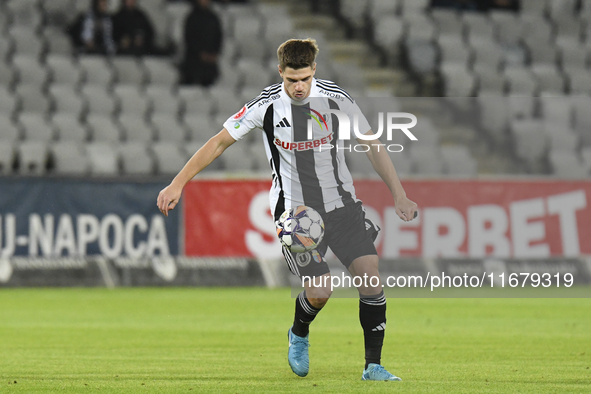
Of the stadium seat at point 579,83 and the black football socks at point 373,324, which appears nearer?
the black football socks at point 373,324

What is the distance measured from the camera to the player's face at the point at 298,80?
497 centimetres

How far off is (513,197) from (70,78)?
6978 millimetres

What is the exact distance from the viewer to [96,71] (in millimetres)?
14844

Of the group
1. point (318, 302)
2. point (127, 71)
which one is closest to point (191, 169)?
point (318, 302)

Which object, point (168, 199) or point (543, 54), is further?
point (543, 54)

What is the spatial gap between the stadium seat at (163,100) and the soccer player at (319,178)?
375 inches

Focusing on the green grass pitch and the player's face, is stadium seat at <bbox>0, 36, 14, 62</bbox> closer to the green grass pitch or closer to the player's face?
the green grass pitch

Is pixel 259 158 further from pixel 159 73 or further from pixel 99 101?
pixel 99 101

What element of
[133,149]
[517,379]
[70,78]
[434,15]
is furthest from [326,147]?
[434,15]

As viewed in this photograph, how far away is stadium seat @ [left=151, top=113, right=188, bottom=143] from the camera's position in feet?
46.6

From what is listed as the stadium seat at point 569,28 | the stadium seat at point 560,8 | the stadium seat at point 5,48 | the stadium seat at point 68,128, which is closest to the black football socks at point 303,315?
the stadium seat at point 68,128

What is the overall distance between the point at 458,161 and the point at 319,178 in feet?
30.5

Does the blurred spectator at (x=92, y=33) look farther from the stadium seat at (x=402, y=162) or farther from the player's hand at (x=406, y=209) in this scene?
the player's hand at (x=406, y=209)

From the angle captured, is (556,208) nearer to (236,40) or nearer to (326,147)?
(236,40)
